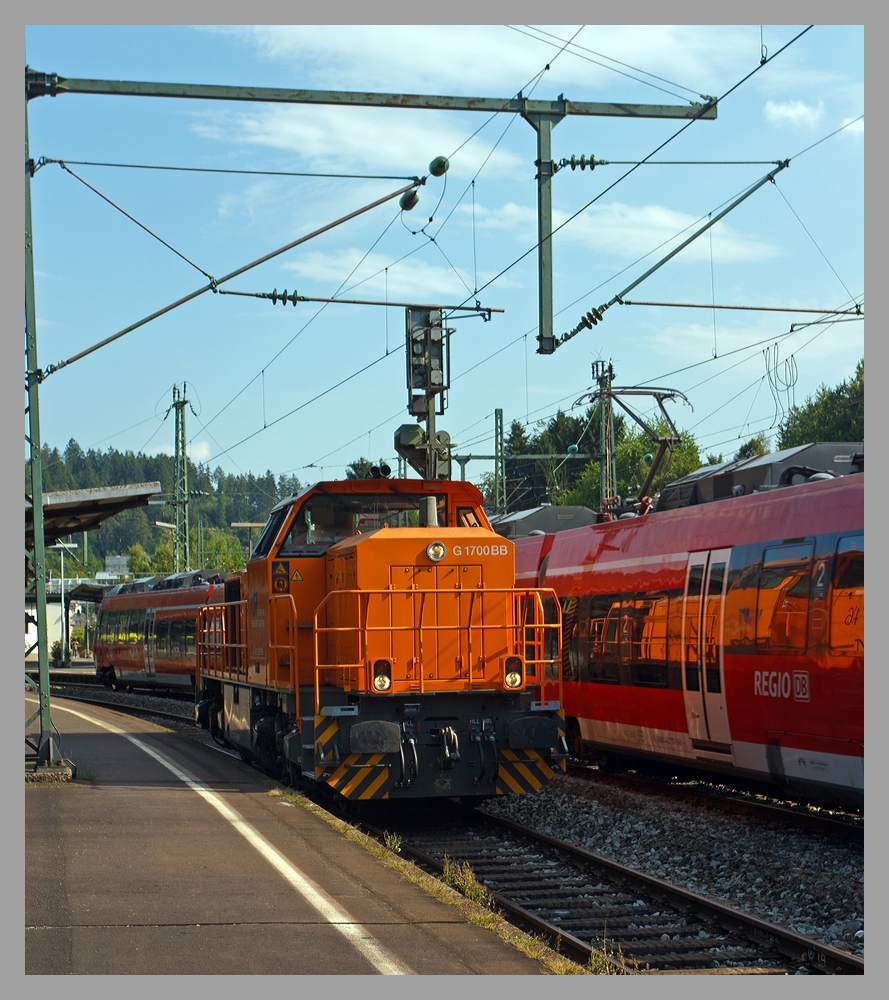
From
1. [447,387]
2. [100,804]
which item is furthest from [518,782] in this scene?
[447,387]

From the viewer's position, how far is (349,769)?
1090 centimetres

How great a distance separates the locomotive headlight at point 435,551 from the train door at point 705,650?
9.89ft

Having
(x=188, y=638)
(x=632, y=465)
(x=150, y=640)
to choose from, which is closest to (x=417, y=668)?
(x=188, y=638)

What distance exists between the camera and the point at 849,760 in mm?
9461

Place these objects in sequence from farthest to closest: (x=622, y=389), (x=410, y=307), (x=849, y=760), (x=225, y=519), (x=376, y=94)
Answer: (x=225, y=519) < (x=622, y=389) < (x=410, y=307) < (x=376, y=94) < (x=849, y=760)

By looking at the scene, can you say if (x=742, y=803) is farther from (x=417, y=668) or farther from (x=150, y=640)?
(x=150, y=640)

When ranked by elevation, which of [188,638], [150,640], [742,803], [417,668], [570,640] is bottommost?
[742,803]

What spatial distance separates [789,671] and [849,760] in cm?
111

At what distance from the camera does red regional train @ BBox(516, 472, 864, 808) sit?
9727 mm

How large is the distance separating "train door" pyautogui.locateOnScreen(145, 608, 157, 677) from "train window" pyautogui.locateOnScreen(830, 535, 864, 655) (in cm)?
2961

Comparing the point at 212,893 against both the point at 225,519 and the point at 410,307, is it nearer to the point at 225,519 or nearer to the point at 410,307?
the point at 410,307

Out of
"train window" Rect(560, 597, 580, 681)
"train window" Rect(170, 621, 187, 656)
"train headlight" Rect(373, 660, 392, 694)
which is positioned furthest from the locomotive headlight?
"train window" Rect(170, 621, 187, 656)

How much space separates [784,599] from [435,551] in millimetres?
3335

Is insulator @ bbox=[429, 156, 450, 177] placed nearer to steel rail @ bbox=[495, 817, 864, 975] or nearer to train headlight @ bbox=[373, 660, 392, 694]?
train headlight @ bbox=[373, 660, 392, 694]
